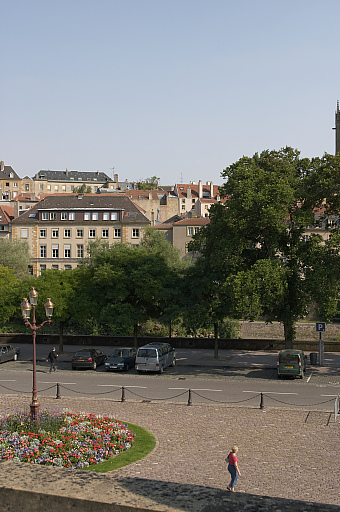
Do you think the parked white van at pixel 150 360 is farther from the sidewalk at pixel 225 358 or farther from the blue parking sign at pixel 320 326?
the blue parking sign at pixel 320 326

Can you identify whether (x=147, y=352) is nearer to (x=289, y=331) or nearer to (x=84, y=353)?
(x=84, y=353)

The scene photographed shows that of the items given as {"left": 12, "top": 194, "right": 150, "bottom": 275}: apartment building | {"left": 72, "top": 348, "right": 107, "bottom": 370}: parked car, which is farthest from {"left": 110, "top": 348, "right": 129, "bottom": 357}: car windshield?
{"left": 12, "top": 194, "right": 150, "bottom": 275}: apartment building

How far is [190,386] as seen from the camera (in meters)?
30.6

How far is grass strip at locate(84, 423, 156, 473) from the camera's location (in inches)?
665

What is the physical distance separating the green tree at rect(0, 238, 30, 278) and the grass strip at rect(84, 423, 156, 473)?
185 feet

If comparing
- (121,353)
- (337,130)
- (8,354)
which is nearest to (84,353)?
(121,353)

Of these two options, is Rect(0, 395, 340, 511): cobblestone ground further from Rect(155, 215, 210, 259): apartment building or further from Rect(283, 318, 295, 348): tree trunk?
Rect(155, 215, 210, 259): apartment building

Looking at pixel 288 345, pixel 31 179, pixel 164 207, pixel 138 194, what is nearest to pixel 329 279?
pixel 288 345

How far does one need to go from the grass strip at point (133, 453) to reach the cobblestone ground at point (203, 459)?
31 cm

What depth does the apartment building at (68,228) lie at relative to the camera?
85.5m

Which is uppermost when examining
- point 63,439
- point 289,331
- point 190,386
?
point 289,331

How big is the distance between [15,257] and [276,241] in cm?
4863

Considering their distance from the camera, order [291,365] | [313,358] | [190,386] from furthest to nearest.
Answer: [313,358] < [291,365] < [190,386]

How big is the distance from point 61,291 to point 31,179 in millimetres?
147201
